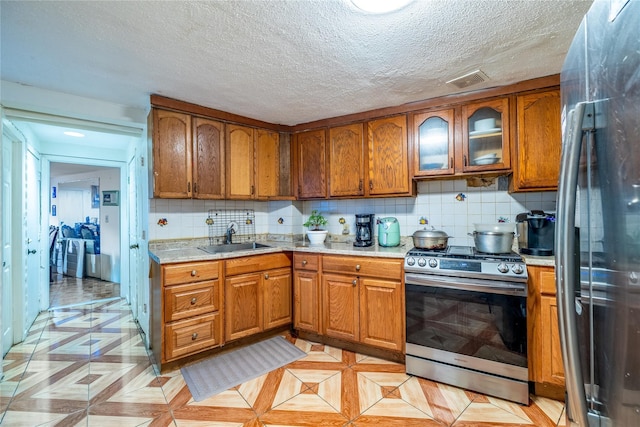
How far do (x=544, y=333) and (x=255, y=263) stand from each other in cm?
214

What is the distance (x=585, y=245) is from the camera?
695 millimetres

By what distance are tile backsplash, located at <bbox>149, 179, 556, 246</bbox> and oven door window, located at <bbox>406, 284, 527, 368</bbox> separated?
817 millimetres

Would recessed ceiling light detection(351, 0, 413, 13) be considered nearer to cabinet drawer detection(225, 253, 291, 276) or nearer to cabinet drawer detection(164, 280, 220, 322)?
cabinet drawer detection(225, 253, 291, 276)

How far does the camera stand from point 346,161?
119 inches

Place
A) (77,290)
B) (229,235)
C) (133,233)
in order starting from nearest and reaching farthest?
(229,235) < (133,233) < (77,290)

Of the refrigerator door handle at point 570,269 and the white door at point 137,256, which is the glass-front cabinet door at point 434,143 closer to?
the refrigerator door handle at point 570,269

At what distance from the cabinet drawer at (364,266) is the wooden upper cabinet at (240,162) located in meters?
1.07

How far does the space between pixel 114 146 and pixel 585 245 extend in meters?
4.63

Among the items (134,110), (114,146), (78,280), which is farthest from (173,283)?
(78,280)

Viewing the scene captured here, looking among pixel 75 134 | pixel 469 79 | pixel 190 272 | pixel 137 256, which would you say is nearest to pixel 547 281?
pixel 469 79

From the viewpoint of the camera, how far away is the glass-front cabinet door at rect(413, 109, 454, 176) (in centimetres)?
255

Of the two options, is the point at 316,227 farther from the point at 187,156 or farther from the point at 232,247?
the point at 187,156

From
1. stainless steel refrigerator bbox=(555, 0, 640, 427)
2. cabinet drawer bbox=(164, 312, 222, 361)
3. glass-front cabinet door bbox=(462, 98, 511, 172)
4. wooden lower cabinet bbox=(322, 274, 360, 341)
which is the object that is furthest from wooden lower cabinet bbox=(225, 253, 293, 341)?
stainless steel refrigerator bbox=(555, 0, 640, 427)

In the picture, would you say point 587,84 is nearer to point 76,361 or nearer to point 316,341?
point 316,341
